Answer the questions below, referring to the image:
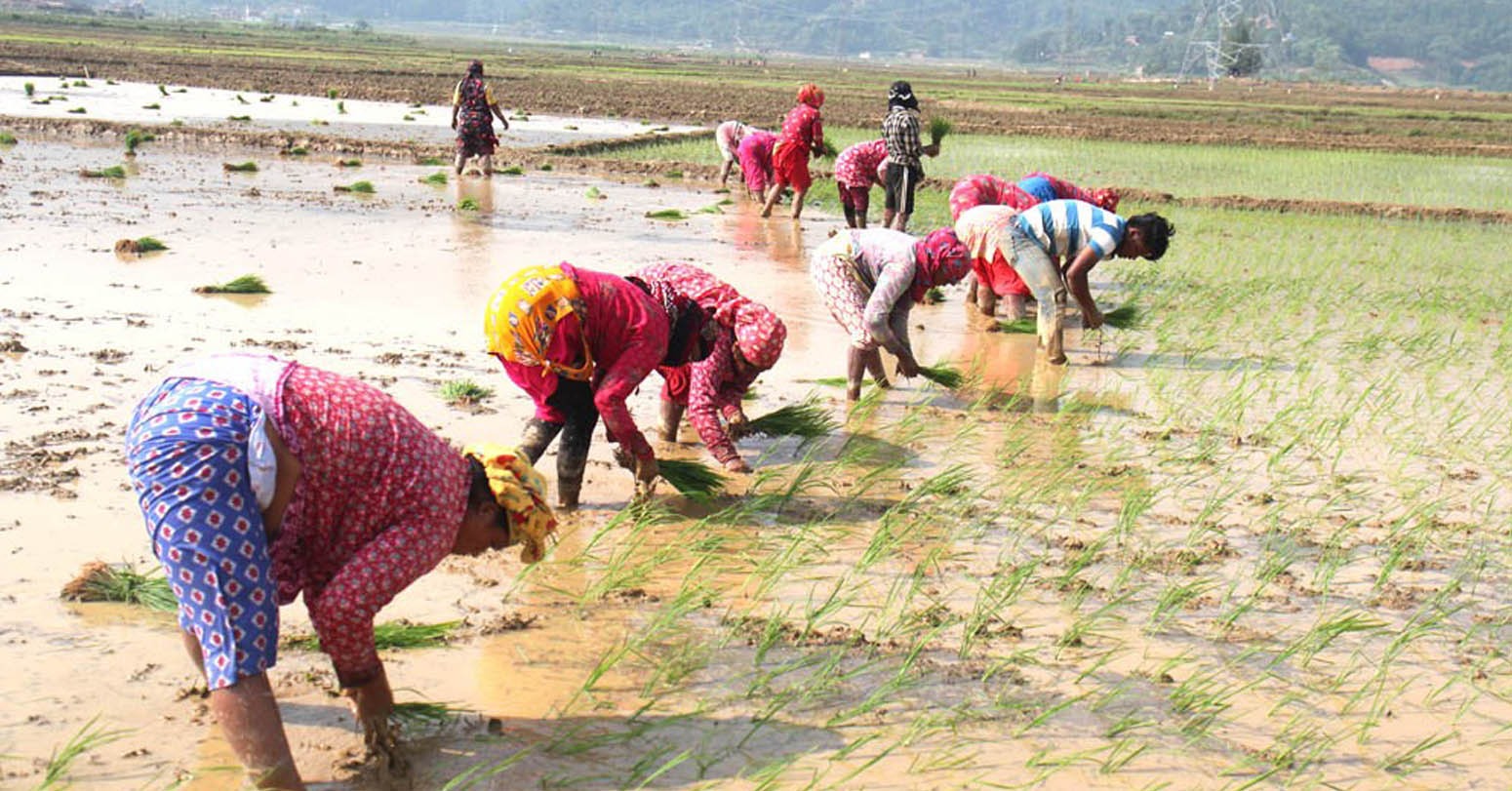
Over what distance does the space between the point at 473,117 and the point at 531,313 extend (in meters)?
10.3

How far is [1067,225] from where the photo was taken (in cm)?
689

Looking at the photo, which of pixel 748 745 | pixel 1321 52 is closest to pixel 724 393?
pixel 748 745

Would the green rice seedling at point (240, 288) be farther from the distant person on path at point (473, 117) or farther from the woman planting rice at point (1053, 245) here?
the distant person on path at point (473, 117)

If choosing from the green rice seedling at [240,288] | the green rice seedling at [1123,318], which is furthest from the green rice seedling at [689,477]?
the green rice seedling at [1123,318]

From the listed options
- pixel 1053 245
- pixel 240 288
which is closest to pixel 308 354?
pixel 240 288

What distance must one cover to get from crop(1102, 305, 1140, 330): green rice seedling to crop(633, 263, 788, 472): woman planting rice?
11.2ft

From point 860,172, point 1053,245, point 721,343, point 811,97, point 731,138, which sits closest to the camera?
point 721,343

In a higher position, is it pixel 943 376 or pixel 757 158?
pixel 757 158

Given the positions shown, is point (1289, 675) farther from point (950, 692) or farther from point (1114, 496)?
point (1114, 496)

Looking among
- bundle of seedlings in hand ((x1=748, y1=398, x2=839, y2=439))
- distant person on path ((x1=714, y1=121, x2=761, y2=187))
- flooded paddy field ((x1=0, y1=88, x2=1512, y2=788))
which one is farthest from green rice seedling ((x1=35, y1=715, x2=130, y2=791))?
distant person on path ((x1=714, y1=121, x2=761, y2=187))

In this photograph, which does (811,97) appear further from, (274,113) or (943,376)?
(274,113)

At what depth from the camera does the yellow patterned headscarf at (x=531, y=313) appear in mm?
3980

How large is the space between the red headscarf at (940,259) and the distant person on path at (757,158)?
7195 millimetres

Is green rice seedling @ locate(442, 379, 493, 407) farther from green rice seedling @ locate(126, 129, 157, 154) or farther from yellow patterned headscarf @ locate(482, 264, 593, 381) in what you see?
green rice seedling @ locate(126, 129, 157, 154)
